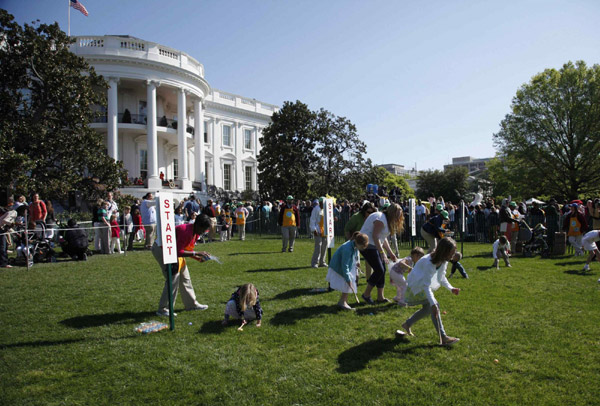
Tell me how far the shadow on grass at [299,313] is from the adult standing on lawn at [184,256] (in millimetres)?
1436

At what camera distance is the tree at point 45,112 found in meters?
17.3

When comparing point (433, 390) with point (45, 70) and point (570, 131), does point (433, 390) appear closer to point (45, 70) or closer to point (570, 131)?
point (45, 70)

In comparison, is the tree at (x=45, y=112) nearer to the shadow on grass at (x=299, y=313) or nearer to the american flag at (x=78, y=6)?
the american flag at (x=78, y=6)

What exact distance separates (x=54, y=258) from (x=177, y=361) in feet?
32.7

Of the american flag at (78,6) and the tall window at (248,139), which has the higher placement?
the american flag at (78,6)

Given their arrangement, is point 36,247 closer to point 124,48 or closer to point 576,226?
point 576,226

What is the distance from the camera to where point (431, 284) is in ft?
17.5

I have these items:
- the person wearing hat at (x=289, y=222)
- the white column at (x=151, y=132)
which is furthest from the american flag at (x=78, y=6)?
the person wearing hat at (x=289, y=222)

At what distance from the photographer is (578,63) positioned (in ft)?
116

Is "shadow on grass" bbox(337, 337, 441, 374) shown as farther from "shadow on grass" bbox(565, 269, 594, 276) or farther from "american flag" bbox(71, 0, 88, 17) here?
"american flag" bbox(71, 0, 88, 17)

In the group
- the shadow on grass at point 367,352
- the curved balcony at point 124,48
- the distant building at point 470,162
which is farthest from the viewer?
the distant building at point 470,162

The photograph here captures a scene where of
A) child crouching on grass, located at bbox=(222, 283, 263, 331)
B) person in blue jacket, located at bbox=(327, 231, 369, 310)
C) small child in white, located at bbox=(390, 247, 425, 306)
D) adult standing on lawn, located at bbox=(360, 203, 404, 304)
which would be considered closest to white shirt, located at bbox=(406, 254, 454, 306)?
small child in white, located at bbox=(390, 247, 425, 306)

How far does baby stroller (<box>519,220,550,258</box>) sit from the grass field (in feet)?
17.0

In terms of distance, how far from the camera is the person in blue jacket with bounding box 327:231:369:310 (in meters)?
6.58
